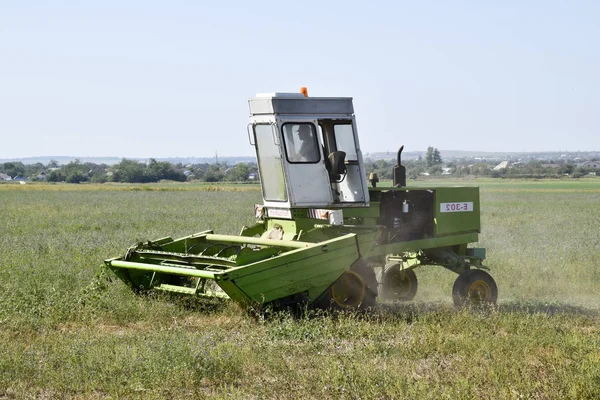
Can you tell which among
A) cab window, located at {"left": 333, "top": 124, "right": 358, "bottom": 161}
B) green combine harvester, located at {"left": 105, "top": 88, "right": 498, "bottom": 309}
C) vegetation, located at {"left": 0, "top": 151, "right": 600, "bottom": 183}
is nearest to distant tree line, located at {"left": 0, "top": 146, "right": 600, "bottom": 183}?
vegetation, located at {"left": 0, "top": 151, "right": 600, "bottom": 183}

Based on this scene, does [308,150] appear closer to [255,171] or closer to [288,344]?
[288,344]

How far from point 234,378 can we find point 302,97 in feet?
13.7

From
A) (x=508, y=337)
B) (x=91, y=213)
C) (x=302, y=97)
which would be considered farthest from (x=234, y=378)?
(x=91, y=213)

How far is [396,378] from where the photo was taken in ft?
22.1

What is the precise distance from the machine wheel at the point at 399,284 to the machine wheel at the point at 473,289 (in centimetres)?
122

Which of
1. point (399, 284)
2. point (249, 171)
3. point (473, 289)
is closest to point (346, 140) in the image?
point (473, 289)

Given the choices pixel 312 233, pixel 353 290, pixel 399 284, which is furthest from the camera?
pixel 399 284

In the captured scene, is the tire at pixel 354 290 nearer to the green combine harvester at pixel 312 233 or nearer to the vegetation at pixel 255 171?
the green combine harvester at pixel 312 233

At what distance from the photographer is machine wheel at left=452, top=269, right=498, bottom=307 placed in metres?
11.0

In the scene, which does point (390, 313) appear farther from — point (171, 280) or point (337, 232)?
point (171, 280)

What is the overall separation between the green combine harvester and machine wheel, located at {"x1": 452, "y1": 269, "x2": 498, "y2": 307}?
15mm

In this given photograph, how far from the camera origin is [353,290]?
32.8 ft

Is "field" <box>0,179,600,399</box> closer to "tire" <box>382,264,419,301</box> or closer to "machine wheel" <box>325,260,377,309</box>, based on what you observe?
"machine wheel" <box>325,260,377,309</box>

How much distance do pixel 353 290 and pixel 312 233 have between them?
0.91 meters
